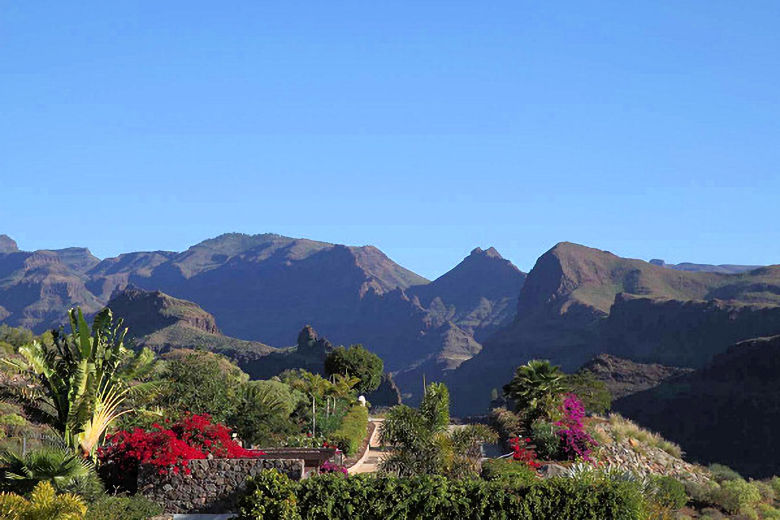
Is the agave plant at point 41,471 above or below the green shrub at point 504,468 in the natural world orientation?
above

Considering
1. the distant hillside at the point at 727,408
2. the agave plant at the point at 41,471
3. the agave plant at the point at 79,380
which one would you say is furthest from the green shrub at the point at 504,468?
the distant hillside at the point at 727,408

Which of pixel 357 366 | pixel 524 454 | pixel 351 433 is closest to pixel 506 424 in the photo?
pixel 351 433

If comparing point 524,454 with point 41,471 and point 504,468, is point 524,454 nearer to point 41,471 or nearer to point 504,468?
point 504,468

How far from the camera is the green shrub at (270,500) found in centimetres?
1662

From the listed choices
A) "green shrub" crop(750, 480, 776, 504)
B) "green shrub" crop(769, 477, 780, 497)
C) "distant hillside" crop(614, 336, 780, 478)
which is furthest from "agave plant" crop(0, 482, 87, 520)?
"distant hillside" crop(614, 336, 780, 478)

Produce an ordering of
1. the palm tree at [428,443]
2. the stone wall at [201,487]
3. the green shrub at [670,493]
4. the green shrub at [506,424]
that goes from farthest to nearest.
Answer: the green shrub at [506,424]
the green shrub at [670,493]
the palm tree at [428,443]
the stone wall at [201,487]

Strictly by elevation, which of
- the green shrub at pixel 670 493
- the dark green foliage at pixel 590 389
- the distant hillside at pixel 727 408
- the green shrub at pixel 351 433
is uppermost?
the dark green foliage at pixel 590 389

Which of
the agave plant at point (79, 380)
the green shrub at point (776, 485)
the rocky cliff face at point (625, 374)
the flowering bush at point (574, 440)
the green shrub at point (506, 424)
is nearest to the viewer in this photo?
the agave plant at point (79, 380)

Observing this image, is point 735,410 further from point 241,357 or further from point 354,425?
point 241,357

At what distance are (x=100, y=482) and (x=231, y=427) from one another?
9548 mm

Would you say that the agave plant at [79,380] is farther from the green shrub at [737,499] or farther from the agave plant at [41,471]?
the green shrub at [737,499]

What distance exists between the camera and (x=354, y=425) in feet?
118

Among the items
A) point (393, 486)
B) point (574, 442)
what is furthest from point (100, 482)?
point (574, 442)

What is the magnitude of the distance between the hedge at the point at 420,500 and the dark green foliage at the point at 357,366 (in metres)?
33.0
